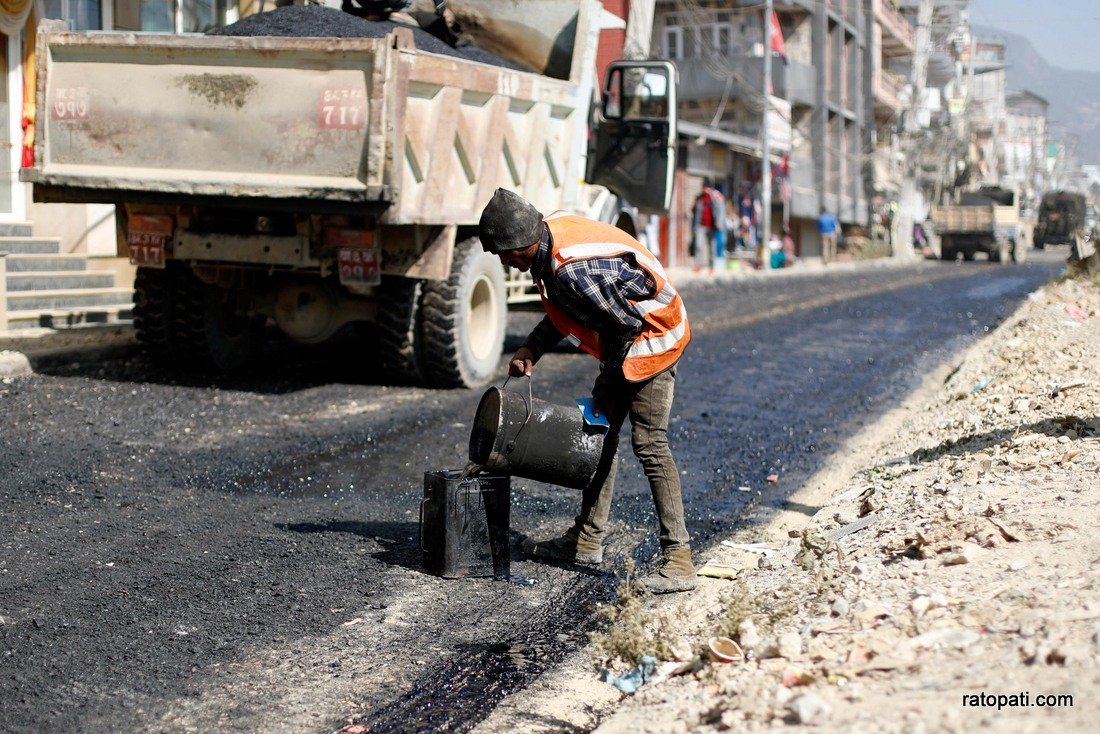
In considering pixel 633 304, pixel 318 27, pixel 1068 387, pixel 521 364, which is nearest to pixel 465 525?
pixel 521 364

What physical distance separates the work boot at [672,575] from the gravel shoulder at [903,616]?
7 centimetres

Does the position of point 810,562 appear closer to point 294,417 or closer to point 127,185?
point 294,417

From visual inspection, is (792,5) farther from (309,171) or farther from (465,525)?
(465,525)

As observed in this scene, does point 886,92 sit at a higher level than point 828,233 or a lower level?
higher

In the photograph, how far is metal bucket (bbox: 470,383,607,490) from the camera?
5.18 metres

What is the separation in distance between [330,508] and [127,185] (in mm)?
3489

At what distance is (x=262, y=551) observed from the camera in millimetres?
5410

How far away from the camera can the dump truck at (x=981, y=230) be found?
44.1 metres

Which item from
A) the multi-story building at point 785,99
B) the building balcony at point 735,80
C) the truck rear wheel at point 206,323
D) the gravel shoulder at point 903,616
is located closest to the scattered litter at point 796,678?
the gravel shoulder at point 903,616

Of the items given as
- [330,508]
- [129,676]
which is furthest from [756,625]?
[330,508]

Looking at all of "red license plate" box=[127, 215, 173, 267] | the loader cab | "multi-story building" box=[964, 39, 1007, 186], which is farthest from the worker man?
"multi-story building" box=[964, 39, 1007, 186]

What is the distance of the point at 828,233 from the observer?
4409 cm

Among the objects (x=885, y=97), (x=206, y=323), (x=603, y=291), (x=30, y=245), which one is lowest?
(x=206, y=323)

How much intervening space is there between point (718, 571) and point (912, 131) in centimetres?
4885
